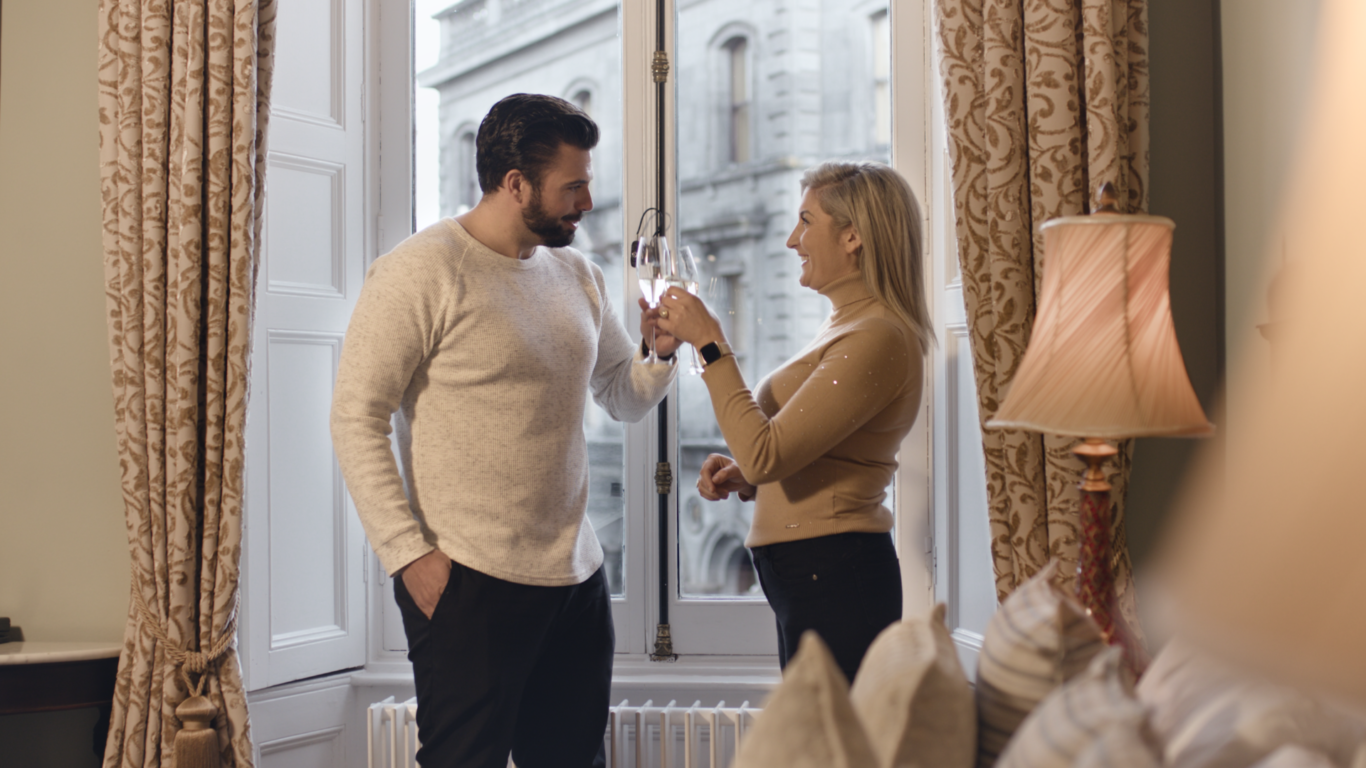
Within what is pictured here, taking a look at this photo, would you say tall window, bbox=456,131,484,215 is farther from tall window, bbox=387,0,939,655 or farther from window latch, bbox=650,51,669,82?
window latch, bbox=650,51,669,82

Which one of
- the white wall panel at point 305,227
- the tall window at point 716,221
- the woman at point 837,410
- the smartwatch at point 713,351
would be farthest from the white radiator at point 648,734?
the white wall panel at point 305,227

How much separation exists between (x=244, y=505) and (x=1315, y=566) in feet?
6.86

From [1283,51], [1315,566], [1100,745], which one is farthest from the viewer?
[1283,51]

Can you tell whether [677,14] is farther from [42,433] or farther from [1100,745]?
[1100,745]

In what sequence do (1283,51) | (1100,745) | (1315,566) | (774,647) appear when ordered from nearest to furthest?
→ 1. (1100,745)
2. (1315,566)
3. (1283,51)
4. (774,647)

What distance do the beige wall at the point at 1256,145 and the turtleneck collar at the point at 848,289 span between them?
2.20ft

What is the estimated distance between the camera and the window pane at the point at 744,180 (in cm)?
241

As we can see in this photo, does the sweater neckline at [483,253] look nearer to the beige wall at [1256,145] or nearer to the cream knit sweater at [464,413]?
the cream knit sweater at [464,413]

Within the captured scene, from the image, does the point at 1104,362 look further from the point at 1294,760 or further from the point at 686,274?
the point at 686,274

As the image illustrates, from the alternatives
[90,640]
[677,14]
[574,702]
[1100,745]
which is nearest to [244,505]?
[90,640]

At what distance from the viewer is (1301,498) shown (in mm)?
1428

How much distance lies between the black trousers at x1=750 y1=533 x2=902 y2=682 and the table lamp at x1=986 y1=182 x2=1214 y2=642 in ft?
1.71

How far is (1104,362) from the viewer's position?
3.59ft

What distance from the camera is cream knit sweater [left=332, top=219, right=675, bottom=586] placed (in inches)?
64.3
